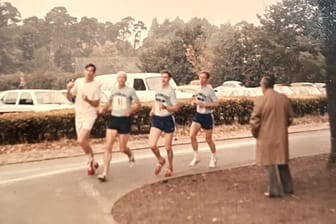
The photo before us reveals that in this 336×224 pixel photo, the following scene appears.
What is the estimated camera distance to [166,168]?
8852 millimetres

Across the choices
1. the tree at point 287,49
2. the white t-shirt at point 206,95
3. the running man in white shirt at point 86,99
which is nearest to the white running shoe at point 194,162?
the white t-shirt at point 206,95

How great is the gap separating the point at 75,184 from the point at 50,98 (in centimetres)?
992

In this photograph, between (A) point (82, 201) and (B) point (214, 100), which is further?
(B) point (214, 100)

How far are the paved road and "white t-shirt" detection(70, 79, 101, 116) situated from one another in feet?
3.45

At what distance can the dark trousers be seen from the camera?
21.2 ft

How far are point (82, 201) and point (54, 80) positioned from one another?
19769 millimetres

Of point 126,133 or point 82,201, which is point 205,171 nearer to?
point 126,133

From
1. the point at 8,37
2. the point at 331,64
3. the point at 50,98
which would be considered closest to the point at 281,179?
the point at 331,64

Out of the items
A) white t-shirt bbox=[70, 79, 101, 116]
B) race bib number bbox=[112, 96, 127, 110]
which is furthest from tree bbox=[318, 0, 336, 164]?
white t-shirt bbox=[70, 79, 101, 116]

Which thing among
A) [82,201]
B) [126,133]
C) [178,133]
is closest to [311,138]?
[178,133]

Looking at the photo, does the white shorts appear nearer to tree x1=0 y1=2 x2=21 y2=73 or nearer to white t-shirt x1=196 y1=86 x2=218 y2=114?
white t-shirt x1=196 y1=86 x2=218 y2=114

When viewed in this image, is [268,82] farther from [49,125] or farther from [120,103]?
[49,125]

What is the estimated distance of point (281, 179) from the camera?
6668mm

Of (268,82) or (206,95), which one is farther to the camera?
(206,95)
